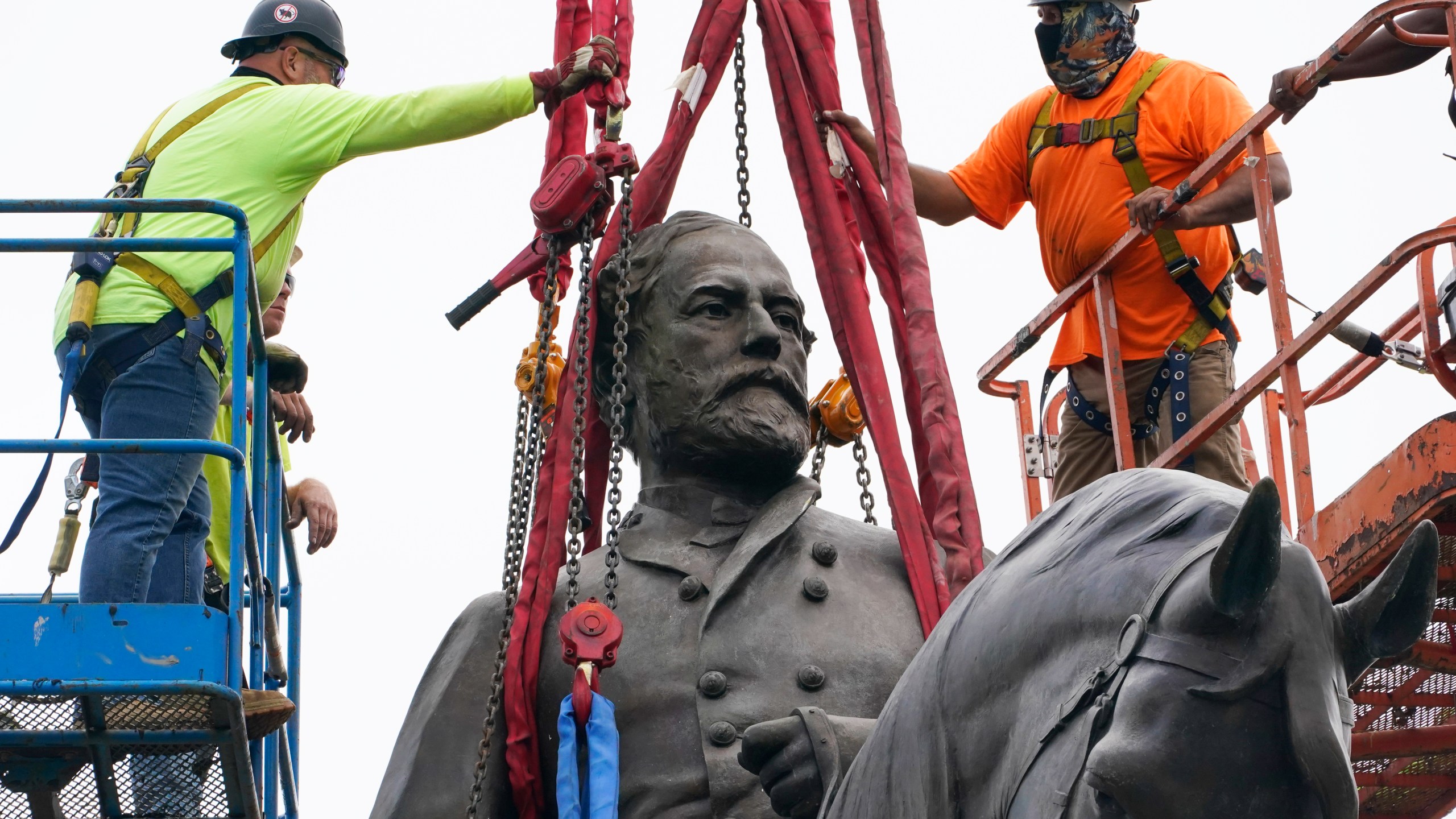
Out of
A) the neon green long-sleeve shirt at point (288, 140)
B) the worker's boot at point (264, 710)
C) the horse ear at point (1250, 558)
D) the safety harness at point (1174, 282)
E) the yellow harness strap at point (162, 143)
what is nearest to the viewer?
the horse ear at point (1250, 558)

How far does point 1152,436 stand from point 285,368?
8.80ft

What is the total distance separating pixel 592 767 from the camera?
5457 mm

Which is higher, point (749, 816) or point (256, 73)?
point (256, 73)

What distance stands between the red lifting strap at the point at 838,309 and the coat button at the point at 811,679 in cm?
41

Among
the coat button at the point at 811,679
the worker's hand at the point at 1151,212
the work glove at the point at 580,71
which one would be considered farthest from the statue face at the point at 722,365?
the worker's hand at the point at 1151,212

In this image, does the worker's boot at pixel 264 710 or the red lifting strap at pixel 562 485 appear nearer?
the red lifting strap at pixel 562 485

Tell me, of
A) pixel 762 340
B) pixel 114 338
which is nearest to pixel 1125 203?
pixel 762 340

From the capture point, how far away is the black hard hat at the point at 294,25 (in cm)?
745

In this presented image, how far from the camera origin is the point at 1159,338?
741cm

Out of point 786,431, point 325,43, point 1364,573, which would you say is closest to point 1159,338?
point 1364,573

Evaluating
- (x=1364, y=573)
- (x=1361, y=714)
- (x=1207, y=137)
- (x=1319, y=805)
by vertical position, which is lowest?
(x=1361, y=714)

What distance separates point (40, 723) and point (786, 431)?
78.8 inches

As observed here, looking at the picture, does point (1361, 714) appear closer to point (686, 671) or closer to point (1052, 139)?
point (1052, 139)

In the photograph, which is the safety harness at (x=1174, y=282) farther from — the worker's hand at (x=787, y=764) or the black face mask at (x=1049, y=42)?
the worker's hand at (x=787, y=764)
